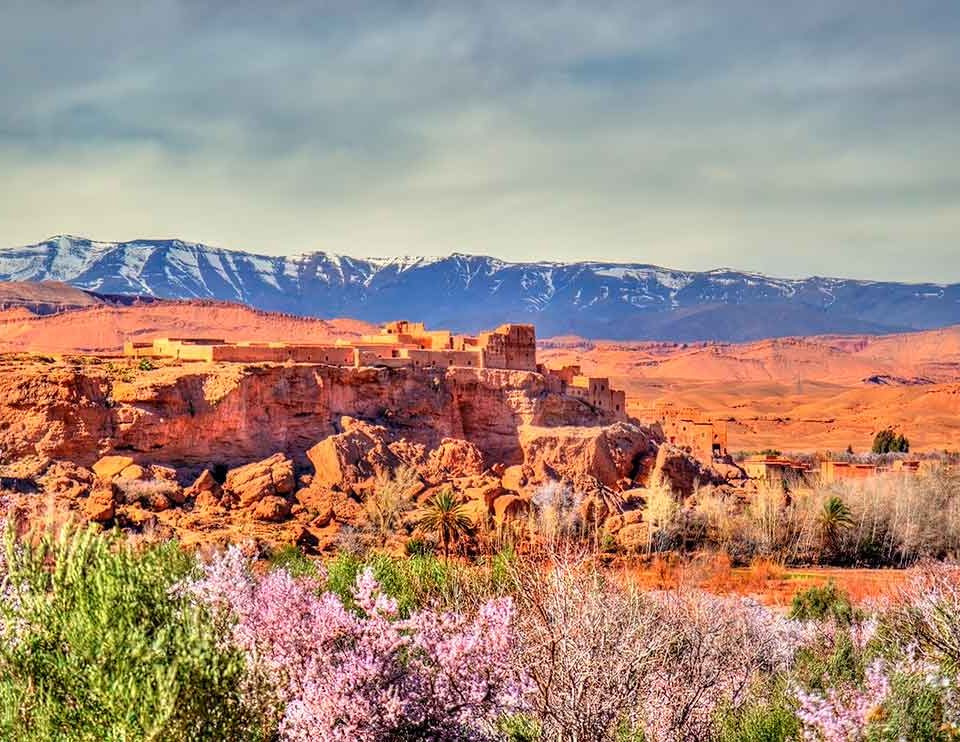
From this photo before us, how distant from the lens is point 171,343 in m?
46.8

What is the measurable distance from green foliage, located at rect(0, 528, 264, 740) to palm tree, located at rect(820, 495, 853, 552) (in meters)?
37.6

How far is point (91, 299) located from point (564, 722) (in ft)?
485

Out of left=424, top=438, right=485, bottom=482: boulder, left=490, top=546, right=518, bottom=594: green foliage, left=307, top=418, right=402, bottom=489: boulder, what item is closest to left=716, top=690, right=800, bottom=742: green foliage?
left=490, top=546, right=518, bottom=594: green foliage

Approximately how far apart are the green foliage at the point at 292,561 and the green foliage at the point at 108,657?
596 inches

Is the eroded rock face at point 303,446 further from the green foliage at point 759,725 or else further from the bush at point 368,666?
the green foliage at point 759,725

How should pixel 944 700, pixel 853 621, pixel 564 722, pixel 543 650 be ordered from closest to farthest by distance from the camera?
pixel 564 722 → pixel 543 650 → pixel 944 700 → pixel 853 621

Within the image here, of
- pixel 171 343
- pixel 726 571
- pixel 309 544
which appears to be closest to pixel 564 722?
pixel 309 544

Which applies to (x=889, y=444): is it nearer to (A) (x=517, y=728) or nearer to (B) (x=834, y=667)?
(B) (x=834, y=667)

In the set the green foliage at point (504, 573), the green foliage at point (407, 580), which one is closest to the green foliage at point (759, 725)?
the green foliage at point (504, 573)

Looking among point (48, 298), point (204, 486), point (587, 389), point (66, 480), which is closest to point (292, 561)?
point (204, 486)

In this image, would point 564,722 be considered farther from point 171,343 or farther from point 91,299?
point 91,299

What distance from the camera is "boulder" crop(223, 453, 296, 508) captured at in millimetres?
39031

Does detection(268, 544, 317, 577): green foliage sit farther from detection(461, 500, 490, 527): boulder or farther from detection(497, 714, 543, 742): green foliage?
detection(497, 714, 543, 742): green foliage

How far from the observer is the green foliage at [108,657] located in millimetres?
10305
